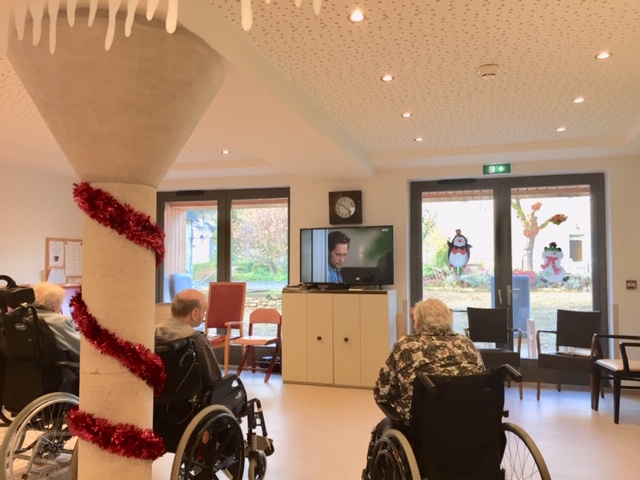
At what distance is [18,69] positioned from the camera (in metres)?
2.00

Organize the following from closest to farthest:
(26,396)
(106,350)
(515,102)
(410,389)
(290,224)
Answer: (106,350) → (410,389) → (26,396) → (515,102) → (290,224)

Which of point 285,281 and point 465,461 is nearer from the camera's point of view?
point 465,461

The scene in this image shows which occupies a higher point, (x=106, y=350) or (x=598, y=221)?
(x=598, y=221)

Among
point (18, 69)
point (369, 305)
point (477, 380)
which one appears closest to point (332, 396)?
point (369, 305)

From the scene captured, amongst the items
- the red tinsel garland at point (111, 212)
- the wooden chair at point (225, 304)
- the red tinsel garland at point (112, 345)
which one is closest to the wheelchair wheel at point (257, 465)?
the red tinsel garland at point (112, 345)

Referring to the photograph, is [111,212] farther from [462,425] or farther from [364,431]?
[364,431]

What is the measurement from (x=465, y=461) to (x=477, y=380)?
0.35 metres

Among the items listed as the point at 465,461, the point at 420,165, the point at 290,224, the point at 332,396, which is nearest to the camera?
the point at 465,461

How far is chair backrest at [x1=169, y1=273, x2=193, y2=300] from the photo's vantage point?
6738 mm

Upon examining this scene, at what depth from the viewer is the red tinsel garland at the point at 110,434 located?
6.27ft

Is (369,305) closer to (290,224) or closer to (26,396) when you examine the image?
(290,224)

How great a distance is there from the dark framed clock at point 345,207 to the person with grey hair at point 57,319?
3.32m

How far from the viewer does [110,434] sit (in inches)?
75.2

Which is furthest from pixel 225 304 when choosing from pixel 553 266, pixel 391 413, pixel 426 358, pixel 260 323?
pixel 426 358
